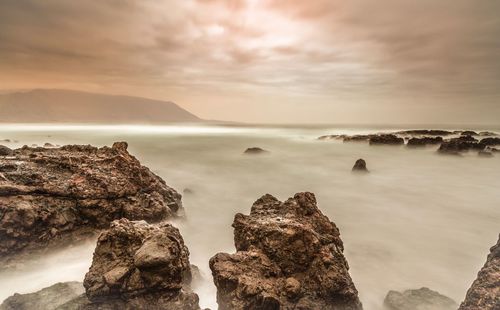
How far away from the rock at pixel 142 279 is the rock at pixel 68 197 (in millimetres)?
2514

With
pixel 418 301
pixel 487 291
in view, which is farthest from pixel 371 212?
pixel 487 291

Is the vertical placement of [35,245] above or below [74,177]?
below

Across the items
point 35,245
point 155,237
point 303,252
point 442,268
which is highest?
point 155,237

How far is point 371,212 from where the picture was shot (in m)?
11.3

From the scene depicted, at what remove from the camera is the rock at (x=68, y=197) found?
5688 millimetres

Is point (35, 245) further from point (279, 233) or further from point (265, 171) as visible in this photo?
point (265, 171)

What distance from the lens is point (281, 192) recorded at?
1483 centimetres

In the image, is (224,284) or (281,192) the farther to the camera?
(281,192)

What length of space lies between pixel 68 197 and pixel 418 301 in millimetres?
7055

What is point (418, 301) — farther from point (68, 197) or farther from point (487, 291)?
point (68, 197)

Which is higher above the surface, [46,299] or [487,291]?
[487,291]

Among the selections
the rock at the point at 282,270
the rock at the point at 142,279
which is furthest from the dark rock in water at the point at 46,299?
the rock at the point at 282,270

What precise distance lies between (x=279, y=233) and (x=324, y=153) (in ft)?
78.7

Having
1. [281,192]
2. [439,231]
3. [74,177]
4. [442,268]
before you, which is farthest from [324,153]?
[74,177]
